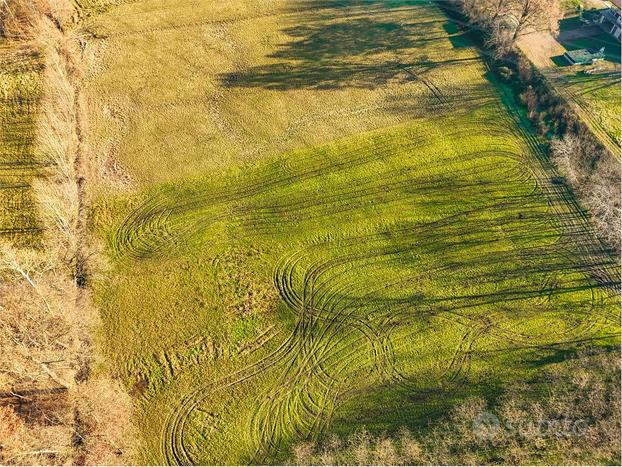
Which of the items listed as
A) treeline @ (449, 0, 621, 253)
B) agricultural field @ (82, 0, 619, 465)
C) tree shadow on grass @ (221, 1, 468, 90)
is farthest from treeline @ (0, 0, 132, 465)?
treeline @ (449, 0, 621, 253)

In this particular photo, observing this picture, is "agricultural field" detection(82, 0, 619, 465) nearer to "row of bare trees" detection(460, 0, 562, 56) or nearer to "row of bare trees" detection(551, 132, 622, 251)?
"row of bare trees" detection(551, 132, 622, 251)

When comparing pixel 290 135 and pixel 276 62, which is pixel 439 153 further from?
pixel 276 62

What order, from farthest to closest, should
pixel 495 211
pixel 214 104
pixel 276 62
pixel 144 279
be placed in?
pixel 276 62, pixel 214 104, pixel 495 211, pixel 144 279

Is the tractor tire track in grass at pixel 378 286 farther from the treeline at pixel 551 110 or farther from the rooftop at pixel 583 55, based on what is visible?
the rooftop at pixel 583 55

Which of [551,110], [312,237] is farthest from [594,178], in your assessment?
[312,237]

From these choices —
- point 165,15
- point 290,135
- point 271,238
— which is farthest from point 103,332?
point 165,15

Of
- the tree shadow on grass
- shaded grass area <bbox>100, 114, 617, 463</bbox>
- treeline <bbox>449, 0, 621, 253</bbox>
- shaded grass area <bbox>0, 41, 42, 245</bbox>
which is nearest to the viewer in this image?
shaded grass area <bbox>100, 114, 617, 463</bbox>
